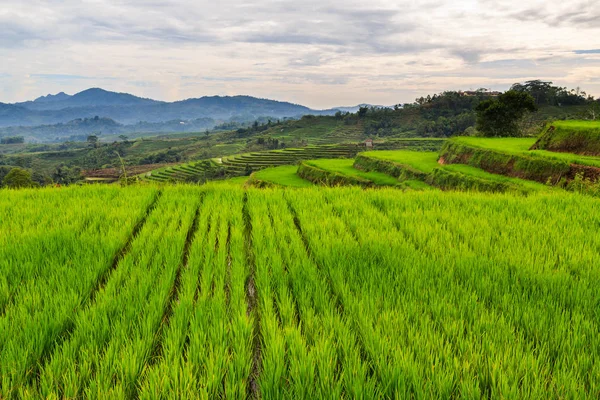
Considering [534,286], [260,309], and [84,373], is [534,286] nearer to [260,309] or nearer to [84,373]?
[260,309]

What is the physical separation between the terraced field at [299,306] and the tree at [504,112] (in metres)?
46.6

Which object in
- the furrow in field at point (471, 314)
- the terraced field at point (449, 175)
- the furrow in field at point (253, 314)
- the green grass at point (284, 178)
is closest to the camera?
the furrow in field at point (471, 314)

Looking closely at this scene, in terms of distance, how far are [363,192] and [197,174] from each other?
7985 cm

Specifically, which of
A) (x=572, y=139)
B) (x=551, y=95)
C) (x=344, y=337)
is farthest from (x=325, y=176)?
(x=551, y=95)

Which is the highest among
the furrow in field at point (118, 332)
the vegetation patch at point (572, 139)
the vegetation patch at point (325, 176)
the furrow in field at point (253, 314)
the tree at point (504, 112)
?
the tree at point (504, 112)

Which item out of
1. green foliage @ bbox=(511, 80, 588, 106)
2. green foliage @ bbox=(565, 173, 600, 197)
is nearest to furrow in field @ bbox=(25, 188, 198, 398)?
green foliage @ bbox=(565, 173, 600, 197)

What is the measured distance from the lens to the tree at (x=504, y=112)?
4175cm

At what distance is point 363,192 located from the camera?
6.51 metres

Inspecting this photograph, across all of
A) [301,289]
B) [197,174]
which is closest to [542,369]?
[301,289]

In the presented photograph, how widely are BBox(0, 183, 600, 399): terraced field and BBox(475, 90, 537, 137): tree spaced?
46.6 metres

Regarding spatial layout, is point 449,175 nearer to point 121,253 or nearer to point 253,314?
point 121,253

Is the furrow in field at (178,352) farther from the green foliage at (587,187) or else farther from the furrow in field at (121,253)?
the green foliage at (587,187)

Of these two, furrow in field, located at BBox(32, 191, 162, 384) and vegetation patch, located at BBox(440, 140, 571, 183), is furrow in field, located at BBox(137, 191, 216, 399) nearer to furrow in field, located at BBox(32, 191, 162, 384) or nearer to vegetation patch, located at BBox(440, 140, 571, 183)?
furrow in field, located at BBox(32, 191, 162, 384)

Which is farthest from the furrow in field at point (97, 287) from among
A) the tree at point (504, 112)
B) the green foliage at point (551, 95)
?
the green foliage at point (551, 95)
